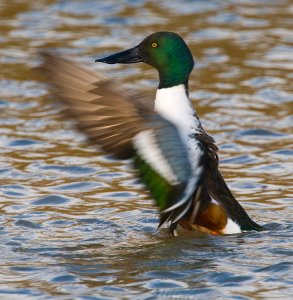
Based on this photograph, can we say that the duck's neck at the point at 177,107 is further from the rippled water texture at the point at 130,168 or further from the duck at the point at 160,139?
the rippled water texture at the point at 130,168

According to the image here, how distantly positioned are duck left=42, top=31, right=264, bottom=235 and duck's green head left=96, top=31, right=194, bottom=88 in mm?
74

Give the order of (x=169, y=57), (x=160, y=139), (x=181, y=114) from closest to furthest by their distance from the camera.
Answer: (x=160, y=139), (x=181, y=114), (x=169, y=57)

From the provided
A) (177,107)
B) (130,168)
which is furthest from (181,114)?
(130,168)

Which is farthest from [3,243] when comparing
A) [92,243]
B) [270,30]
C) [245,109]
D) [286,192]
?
[270,30]

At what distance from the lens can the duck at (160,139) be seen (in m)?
7.02

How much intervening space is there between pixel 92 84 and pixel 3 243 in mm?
1186

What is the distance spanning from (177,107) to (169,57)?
1.76ft

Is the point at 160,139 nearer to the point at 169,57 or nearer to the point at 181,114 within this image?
the point at 181,114

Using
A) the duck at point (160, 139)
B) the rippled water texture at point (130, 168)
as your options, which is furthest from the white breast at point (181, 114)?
the rippled water texture at point (130, 168)

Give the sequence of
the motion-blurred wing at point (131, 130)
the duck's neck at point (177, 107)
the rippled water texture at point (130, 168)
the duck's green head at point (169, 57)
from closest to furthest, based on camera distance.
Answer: the rippled water texture at point (130, 168) → the motion-blurred wing at point (131, 130) → the duck's neck at point (177, 107) → the duck's green head at point (169, 57)

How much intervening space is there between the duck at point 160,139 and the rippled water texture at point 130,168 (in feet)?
0.35

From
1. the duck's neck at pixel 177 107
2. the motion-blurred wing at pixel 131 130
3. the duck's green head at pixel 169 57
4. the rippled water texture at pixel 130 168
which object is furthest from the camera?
the duck's green head at pixel 169 57

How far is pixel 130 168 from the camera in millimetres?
7305

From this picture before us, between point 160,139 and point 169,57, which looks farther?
point 169,57
